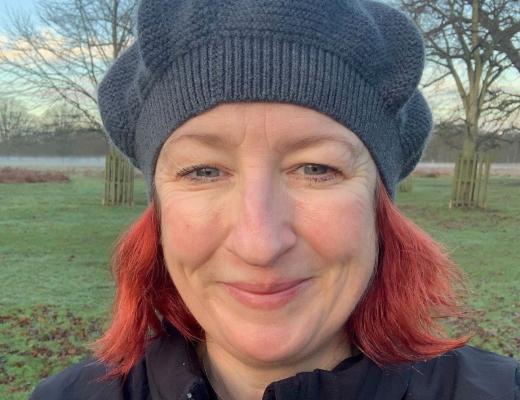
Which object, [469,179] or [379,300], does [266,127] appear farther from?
[469,179]

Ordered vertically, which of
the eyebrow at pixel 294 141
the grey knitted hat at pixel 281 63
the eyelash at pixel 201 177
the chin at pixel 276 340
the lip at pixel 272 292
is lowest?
the chin at pixel 276 340

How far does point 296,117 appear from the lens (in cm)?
135

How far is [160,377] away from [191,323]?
246 millimetres

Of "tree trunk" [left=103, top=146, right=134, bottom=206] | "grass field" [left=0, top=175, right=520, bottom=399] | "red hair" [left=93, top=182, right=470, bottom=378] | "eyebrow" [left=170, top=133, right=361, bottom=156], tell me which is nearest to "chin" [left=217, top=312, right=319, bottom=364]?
"red hair" [left=93, top=182, right=470, bottom=378]

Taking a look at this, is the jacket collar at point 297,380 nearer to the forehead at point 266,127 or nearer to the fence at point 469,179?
the forehead at point 266,127

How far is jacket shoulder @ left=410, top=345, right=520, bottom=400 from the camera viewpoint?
152 cm

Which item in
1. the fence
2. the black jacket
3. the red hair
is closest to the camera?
the black jacket

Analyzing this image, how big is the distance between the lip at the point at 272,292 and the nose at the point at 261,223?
0.22 ft

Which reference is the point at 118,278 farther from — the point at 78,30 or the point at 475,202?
the point at 78,30

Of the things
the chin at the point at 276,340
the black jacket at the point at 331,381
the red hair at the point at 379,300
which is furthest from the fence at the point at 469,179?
the chin at the point at 276,340

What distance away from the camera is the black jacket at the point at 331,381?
56.2 inches

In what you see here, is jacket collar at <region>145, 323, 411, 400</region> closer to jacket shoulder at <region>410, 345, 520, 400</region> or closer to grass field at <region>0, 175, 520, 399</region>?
jacket shoulder at <region>410, 345, 520, 400</region>

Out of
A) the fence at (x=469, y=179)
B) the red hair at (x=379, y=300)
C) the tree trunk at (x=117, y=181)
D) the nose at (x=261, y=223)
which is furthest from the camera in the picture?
the fence at (x=469, y=179)

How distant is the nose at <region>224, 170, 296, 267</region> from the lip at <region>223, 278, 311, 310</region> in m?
0.07
